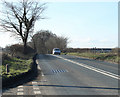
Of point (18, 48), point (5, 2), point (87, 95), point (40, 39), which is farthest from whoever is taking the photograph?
point (40, 39)

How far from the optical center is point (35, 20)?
41219 mm

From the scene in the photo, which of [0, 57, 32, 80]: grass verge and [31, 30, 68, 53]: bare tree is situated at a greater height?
[31, 30, 68, 53]: bare tree

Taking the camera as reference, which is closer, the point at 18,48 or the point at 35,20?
the point at 18,48

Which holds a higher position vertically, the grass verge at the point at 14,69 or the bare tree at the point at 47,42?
Answer: the bare tree at the point at 47,42

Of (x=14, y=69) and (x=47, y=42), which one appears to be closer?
(x=14, y=69)

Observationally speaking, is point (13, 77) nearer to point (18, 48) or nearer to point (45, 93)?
point (45, 93)

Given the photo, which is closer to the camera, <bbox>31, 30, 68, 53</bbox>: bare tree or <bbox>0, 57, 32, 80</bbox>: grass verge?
<bbox>0, 57, 32, 80</bbox>: grass verge

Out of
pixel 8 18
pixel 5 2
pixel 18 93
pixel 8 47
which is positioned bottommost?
pixel 18 93

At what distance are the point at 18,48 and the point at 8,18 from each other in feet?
20.6

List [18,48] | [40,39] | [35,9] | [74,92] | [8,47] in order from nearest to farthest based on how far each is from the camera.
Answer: [74,92], [8,47], [18,48], [35,9], [40,39]

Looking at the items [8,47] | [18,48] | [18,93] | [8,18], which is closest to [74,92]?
[18,93]

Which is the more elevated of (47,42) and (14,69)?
(47,42)

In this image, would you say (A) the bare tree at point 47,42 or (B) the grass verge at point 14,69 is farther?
(A) the bare tree at point 47,42

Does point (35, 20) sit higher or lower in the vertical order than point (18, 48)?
higher
